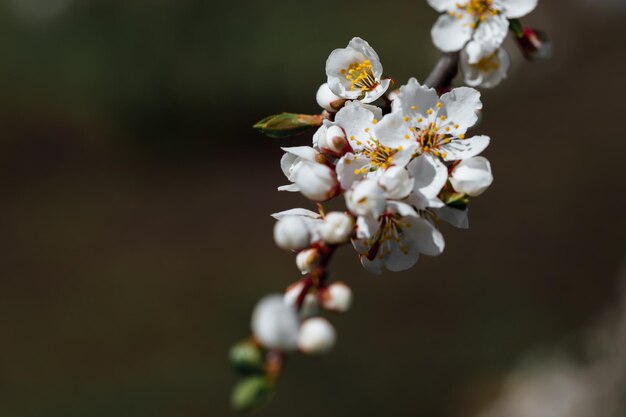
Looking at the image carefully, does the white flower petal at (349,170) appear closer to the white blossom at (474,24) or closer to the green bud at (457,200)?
the green bud at (457,200)

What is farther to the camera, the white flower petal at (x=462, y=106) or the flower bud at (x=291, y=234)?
the white flower petal at (x=462, y=106)

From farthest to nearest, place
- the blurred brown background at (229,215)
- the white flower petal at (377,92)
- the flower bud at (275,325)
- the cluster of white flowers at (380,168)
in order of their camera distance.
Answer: the blurred brown background at (229,215)
the white flower petal at (377,92)
the cluster of white flowers at (380,168)
the flower bud at (275,325)

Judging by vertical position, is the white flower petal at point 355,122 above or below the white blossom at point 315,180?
above

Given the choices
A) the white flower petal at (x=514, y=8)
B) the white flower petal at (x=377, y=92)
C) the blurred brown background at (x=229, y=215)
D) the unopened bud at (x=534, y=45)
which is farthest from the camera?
the blurred brown background at (x=229, y=215)

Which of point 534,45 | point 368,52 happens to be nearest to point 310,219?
point 368,52

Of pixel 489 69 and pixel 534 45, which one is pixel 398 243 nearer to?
pixel 489 69

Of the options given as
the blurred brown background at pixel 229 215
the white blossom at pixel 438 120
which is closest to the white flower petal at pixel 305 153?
the white blossom at pixel 438 120

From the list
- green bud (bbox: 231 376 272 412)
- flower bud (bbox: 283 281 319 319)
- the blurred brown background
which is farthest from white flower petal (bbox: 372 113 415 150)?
the blurred brown background
